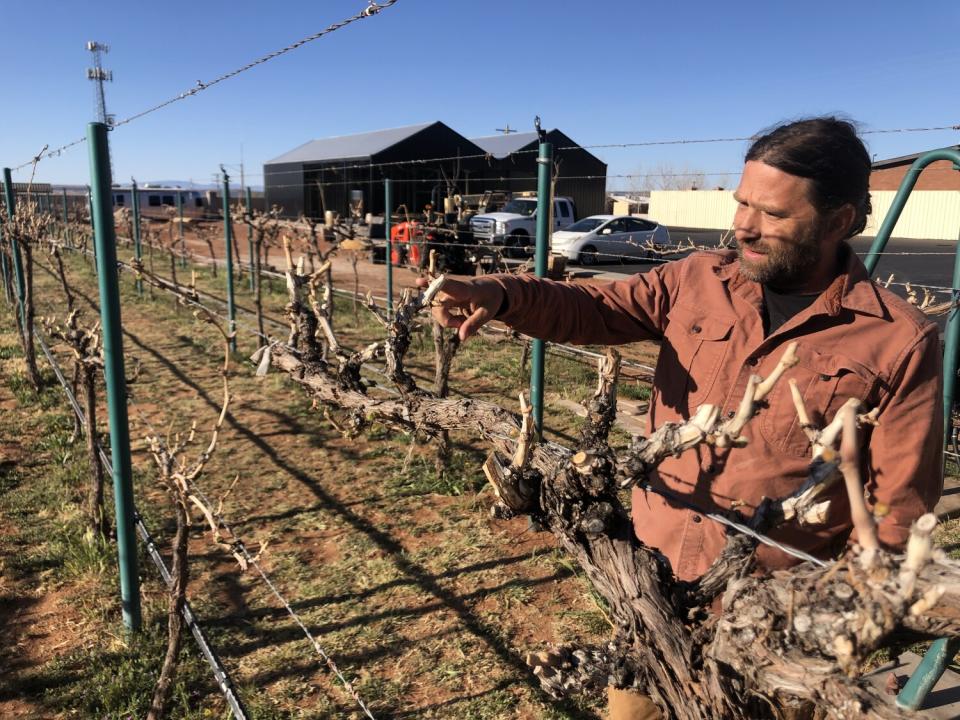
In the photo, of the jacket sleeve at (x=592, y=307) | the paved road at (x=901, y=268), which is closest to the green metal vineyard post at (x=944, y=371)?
the jacket sleeve at (x=592, y=307)

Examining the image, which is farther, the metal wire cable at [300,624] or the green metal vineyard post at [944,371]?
the green metal vineyard post at [944,371]

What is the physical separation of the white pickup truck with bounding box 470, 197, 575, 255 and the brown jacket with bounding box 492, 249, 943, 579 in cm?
1322

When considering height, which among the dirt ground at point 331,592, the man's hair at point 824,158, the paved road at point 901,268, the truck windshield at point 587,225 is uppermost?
the truck windshield at point 587,225

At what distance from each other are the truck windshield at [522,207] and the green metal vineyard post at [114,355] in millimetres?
16375

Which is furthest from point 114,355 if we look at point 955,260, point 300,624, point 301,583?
point 955,260

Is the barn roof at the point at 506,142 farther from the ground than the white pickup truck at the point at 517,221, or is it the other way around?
the barn roof at the point at 506,142

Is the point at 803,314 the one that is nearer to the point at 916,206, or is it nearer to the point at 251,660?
the point at 251,660

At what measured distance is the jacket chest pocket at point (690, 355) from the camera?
64.9 inches

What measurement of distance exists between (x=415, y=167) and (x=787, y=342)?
84.2 ft

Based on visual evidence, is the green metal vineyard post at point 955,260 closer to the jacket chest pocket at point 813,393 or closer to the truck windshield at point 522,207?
the jacket chest pocket at point 813,393

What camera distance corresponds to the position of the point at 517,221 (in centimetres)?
1747

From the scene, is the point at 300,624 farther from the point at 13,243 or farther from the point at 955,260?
the point at 13,243

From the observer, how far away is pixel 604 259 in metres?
15.1

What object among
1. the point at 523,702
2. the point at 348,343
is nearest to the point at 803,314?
the point at 523,702
